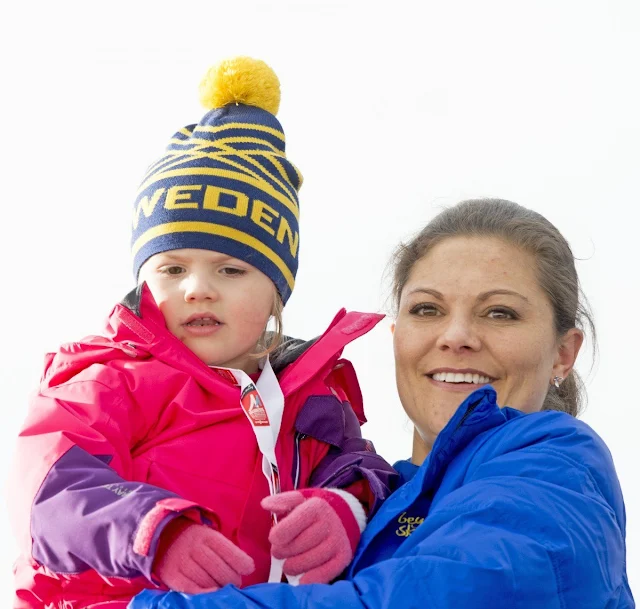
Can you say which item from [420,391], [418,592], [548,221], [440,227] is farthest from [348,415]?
[418,592]

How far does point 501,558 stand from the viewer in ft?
5.38

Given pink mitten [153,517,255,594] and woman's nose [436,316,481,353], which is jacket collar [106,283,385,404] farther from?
pink mitten [153,517,255,594]

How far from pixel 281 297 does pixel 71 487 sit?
3.13ft

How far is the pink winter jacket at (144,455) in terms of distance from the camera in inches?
74.9

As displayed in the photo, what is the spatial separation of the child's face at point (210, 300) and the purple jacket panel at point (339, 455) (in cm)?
25

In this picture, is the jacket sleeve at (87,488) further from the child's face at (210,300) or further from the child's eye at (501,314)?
the child's eye at (501,314)

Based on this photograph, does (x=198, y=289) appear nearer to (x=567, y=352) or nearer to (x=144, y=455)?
(x=144, y=455)

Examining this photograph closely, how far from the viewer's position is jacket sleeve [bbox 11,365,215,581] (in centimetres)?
184

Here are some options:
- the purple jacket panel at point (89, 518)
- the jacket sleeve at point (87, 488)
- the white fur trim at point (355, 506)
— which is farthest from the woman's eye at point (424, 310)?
the purple jacket panel at point (89, 518)

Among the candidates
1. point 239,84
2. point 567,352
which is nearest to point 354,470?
point 567,352

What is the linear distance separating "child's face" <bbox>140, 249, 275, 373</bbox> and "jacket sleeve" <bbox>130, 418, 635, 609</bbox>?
0.81m

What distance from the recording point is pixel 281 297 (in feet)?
8.96

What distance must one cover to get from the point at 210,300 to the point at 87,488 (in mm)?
652

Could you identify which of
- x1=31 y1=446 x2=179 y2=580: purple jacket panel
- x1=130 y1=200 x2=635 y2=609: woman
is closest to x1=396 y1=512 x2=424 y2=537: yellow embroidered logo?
x1=130 y1=200 x2=635 y2=609: woman
